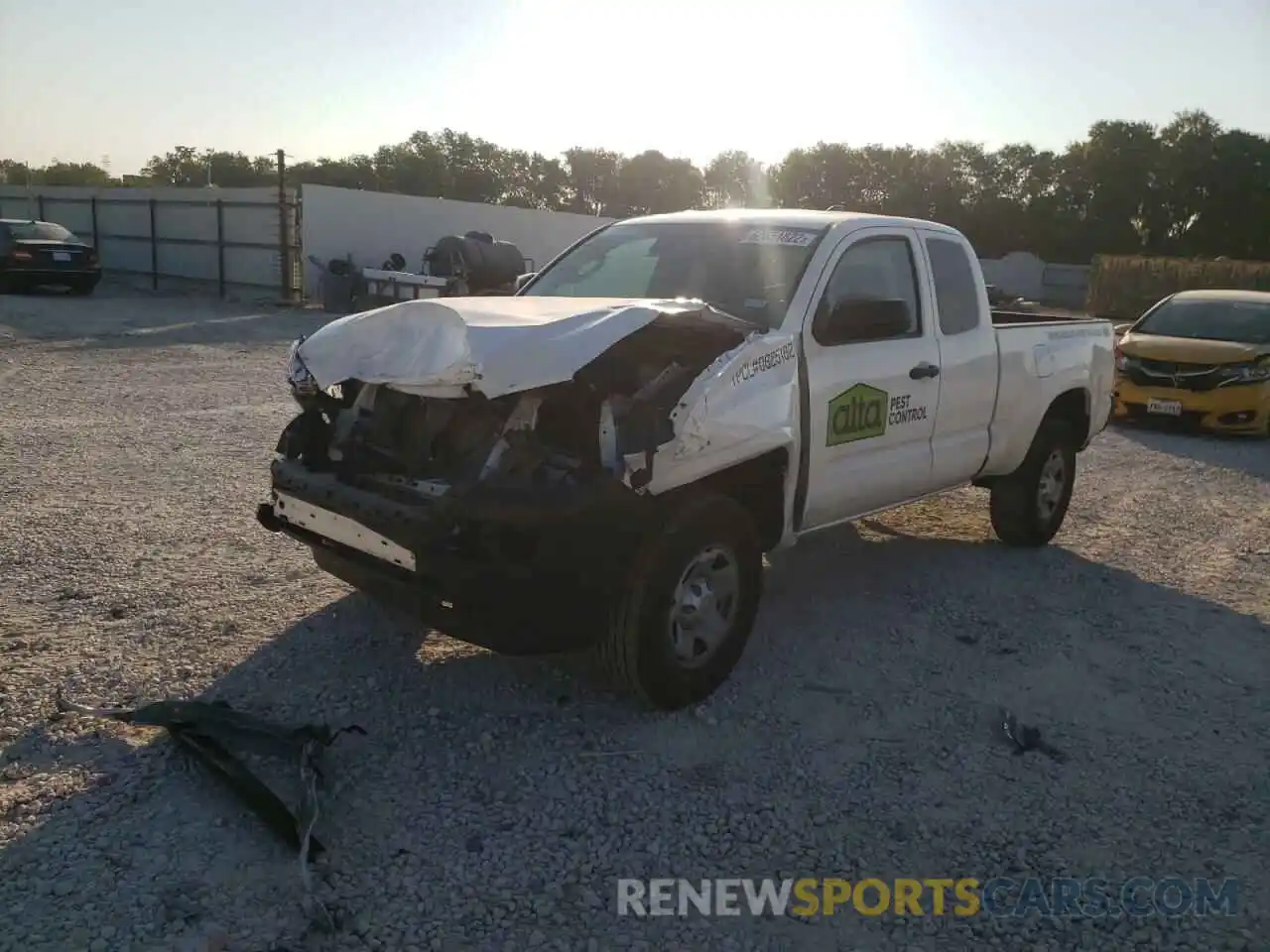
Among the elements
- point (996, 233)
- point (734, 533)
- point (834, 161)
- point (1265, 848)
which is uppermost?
point (834, 161)

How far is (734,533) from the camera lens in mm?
4324

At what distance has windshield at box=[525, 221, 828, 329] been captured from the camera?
4.98m

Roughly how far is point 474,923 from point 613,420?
1.80 meters

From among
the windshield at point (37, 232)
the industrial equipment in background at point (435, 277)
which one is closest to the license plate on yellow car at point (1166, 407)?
the industrial equipment in background at point (435, 277)

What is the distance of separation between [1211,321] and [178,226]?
75.5 ft

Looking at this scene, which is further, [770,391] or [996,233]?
[996,233]

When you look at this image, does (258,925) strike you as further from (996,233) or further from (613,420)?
(996,233)

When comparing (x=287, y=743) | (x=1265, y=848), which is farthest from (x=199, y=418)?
(x=1265, y=848)

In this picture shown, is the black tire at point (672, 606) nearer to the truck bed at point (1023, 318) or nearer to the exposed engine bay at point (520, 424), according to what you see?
the exposed engine bay at point (520, 424)

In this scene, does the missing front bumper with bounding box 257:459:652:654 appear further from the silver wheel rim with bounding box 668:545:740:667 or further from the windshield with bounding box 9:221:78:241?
the windshield with bounding box 9:221:78:241

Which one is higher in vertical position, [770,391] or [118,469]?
[770,391]

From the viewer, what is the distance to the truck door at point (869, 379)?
489cm

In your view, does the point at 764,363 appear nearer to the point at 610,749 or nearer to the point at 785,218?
the point at 785,218

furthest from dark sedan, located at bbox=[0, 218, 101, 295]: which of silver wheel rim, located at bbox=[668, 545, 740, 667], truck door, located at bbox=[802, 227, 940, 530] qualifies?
silver wheel rim, located at bbox=[668, 545, 740, 667]
